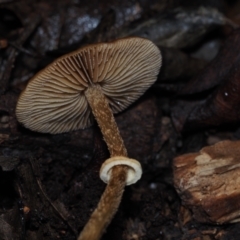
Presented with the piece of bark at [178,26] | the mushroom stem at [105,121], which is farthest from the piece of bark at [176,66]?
the mushroom stem at [105,121]

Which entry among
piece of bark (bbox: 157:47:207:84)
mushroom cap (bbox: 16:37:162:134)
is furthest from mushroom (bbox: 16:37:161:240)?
piece of bark (bbox: 157:47:207:84)

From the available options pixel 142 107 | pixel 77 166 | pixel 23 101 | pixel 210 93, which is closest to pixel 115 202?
pixel 77 166

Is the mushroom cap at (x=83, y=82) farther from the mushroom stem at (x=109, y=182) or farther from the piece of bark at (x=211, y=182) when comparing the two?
the piece of bark at (x=211, y=182)

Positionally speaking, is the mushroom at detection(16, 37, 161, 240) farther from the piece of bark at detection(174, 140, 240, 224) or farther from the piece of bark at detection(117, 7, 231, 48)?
the piece of bark at detection(117, 7, 231, 48)

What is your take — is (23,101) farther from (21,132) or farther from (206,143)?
(206,143)

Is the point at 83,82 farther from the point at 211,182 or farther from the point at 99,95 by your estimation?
the point at 211,182
